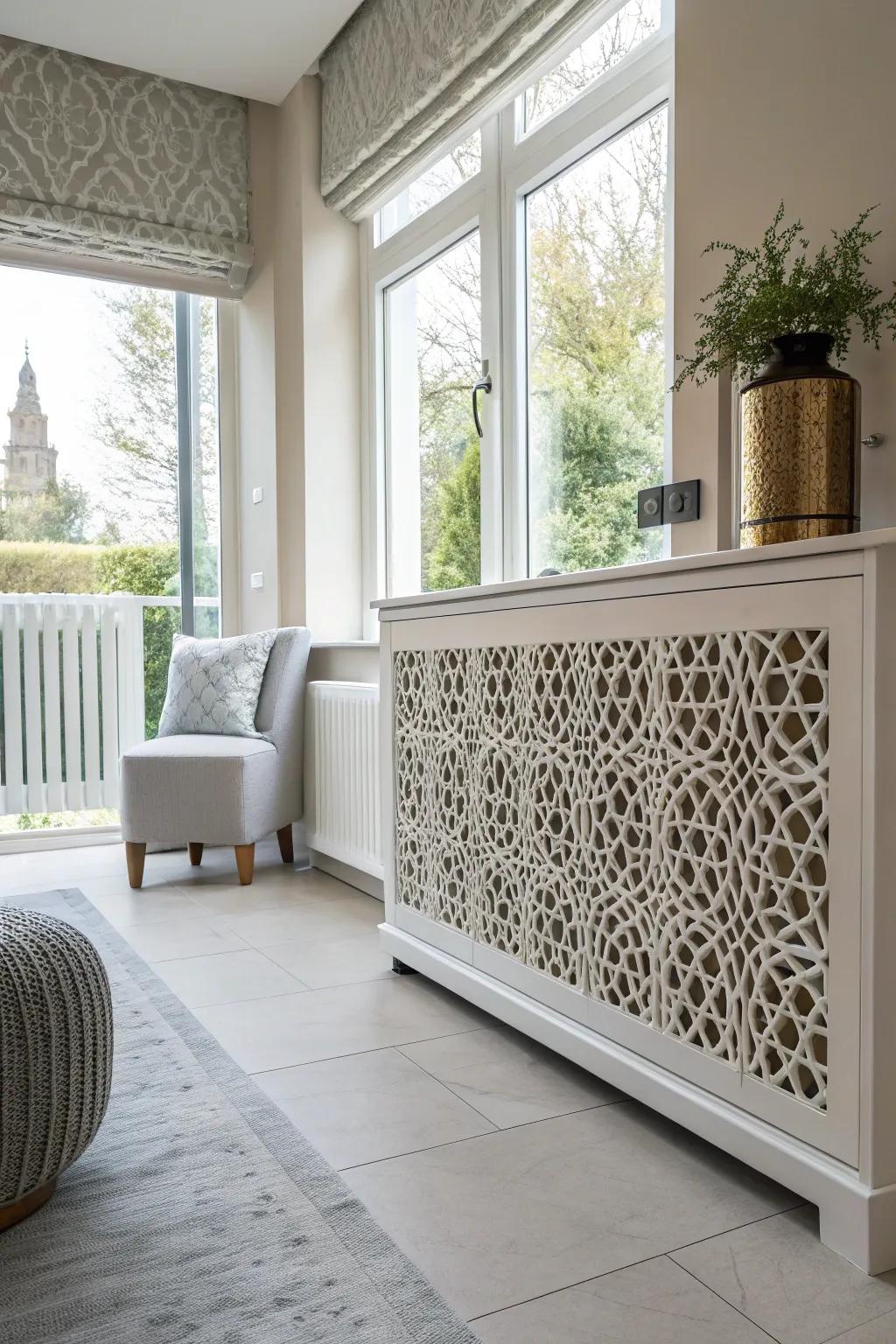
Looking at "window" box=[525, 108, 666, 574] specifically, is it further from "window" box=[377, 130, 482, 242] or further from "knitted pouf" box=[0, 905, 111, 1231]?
"knitted pouf" box=[0, 905, 111, 1231]

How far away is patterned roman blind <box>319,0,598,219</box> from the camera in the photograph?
2.51m

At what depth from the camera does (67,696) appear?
3814 mm

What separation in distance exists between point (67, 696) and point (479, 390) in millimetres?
1973

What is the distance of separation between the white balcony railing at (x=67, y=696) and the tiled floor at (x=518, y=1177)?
62.5 inches

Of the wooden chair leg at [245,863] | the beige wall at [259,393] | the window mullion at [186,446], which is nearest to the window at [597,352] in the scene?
the wooden chair leg at [245,863]

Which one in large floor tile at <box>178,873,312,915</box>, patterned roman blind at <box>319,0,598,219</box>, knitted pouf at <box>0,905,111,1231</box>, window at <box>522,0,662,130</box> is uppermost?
patterned roman blind at <box>319,0,598,219</box>

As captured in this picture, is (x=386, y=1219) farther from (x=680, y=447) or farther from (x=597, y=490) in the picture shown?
(x=597, y=490)

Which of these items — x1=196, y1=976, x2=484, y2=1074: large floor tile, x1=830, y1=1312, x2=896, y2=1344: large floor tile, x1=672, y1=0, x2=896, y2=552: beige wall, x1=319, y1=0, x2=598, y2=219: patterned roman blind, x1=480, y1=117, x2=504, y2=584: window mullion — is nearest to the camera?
x1=830, y1=1312, x2=896, y2=1344: large floor tile

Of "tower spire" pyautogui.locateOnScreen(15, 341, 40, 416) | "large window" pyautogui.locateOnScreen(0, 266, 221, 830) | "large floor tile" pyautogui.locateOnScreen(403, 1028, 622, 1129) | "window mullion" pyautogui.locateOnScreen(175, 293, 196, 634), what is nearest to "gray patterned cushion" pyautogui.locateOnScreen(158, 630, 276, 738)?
"large window" pyautogui.locateOnScreen(0, 266, 221, 830)

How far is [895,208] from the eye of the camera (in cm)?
154

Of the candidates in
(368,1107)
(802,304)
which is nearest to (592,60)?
(802,304)

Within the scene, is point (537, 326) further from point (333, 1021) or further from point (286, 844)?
point (286, 844)

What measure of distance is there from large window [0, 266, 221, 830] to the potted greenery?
288 cm

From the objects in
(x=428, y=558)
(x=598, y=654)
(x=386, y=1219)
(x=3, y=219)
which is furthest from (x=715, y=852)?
(x=3, y=219)
